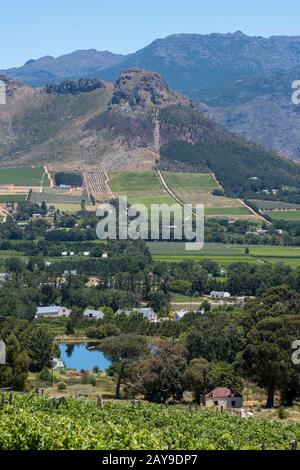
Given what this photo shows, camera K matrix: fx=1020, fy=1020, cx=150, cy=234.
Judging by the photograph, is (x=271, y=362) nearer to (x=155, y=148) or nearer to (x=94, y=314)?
(x=94, y=314)

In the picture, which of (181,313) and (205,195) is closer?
(181,313)

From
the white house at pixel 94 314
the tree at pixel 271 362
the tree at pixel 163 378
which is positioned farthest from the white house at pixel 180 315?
the tree at pixel 163 378

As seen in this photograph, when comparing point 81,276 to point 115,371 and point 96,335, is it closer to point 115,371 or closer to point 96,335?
point 96,335

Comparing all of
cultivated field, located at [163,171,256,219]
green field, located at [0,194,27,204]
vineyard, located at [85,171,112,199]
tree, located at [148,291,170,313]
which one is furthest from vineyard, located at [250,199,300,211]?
tree, located at [148,291,170,313]

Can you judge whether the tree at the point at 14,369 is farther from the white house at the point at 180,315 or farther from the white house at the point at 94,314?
the white house at the point at 94,314

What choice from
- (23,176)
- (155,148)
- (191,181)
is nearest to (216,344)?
(191,181)
